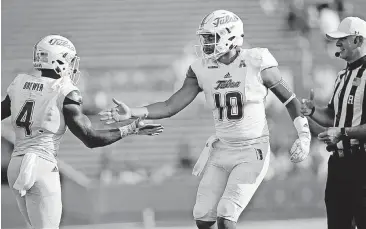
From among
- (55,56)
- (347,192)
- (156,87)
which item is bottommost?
(156,87)

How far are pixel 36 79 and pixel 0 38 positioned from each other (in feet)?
20.8

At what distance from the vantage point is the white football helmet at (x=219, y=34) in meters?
5.06

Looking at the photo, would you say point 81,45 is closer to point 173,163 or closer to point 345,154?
point 173,163

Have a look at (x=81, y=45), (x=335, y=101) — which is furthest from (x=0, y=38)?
(x=335, y=101)

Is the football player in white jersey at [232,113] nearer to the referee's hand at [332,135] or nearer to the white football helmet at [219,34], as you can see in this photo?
the white football helmet at [219,34]

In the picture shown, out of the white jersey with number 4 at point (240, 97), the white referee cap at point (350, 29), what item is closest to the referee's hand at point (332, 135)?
the white jersey with number 4 at point (240, 97)

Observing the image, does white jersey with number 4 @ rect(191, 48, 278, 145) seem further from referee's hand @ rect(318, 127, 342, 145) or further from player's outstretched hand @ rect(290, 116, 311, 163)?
referee's hand @ rect(318, 127, 342, 145)

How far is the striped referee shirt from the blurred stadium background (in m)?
4.50

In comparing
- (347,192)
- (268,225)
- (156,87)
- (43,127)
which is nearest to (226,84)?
(347,192)

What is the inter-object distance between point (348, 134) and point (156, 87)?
249 inches

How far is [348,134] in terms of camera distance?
15.5ft

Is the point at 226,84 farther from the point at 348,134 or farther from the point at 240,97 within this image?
the point at 348,134

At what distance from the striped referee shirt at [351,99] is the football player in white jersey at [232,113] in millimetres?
223

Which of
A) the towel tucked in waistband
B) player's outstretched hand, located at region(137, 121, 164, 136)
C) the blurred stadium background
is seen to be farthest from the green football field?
the towel tucked in waistband
